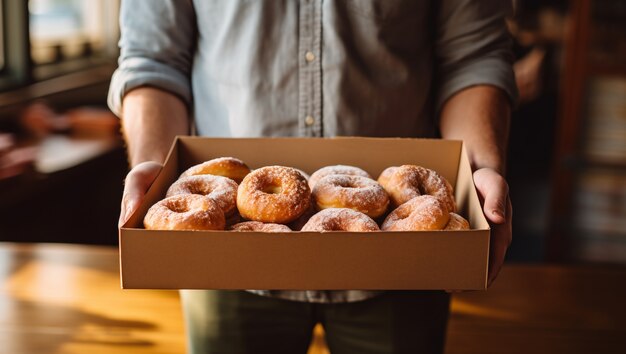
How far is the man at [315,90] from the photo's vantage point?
4.01ft

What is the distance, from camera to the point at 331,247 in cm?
83

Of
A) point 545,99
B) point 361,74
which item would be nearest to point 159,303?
point 361,74

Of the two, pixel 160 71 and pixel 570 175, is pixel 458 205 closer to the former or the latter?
pixel 160 71

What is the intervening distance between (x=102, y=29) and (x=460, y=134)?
4.77m

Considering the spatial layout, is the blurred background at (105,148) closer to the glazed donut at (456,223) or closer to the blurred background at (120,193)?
the blurred background at (120,193)

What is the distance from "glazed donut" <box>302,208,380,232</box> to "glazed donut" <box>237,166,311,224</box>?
1.5 inches

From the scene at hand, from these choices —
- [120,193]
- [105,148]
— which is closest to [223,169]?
[105,148]

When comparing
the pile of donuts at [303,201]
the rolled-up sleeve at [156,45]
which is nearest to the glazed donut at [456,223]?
the pile of donuts at [303,201]

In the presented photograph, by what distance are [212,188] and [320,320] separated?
38 centimetres

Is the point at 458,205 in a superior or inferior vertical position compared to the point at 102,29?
superior

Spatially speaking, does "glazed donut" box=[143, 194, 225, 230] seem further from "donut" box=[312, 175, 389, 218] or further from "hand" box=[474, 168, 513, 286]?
"hand" box=[474, 168, 513, 286]

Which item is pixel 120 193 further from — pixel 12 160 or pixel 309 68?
pixel 309 68

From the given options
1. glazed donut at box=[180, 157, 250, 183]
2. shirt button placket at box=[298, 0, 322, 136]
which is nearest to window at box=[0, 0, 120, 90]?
shirt button placket at box=[298, 0, 322, 136]

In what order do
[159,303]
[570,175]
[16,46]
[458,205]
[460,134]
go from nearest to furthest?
1. [458,205]
2. [460,134]
3. [159,303]
4. [570,175]
5. [16,46]
